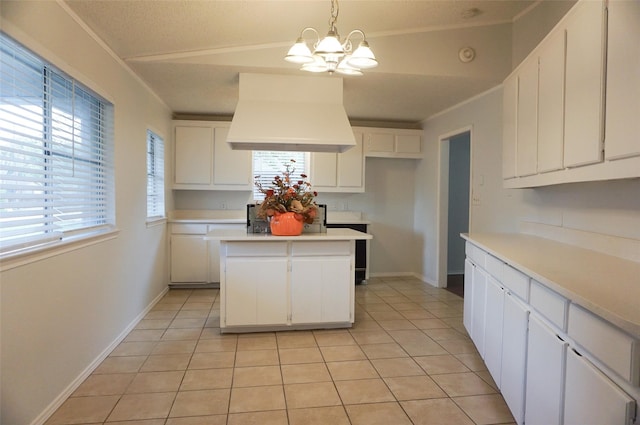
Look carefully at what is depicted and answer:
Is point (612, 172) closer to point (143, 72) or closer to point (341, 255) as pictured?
point (341, 255)

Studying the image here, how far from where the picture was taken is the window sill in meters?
1.76

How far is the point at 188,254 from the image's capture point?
4.96 m

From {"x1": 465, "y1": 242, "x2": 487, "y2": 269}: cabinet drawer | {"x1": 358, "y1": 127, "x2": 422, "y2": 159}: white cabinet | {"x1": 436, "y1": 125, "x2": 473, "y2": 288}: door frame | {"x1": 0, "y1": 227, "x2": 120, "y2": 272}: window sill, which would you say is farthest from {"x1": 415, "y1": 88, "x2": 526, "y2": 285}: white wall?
{"x1": 0, "y1": 227, "x2": 120, "y2": 272}: window sill

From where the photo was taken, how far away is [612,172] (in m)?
1.76

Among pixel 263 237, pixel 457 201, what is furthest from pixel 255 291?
pixel 457 201

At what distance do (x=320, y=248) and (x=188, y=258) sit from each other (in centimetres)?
228

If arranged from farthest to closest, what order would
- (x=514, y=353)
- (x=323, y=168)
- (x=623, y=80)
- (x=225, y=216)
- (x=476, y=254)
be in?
(x=225, y=216)
(x=323, y=168)
(x=476, y=254)
(x=514, y=353)
(x=623, y=80)

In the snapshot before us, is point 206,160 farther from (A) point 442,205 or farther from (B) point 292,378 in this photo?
(B) point 292,378

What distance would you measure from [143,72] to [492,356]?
11.9ft

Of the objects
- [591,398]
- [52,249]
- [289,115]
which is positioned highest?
[289,115]

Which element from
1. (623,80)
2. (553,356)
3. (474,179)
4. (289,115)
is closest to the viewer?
(553,356)

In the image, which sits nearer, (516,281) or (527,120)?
(516,281)

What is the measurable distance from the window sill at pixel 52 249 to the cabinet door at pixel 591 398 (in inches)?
91.8

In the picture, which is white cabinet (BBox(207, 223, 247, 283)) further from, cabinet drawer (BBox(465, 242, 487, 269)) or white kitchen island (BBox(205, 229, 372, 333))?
cabinet drawer (BBox(465, 242, 487, 269))
